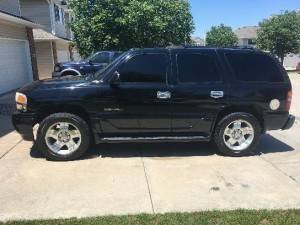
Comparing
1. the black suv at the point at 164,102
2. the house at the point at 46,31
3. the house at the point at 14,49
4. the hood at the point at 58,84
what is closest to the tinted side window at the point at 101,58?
the house at the point at 14,49

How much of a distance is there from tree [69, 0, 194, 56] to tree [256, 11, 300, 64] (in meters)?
18.9

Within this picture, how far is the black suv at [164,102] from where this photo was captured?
18.6 feet

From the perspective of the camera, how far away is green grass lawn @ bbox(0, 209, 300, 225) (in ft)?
12.4

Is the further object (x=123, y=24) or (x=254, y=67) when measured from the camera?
(x=123, y=24)

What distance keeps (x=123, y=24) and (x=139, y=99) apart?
49.1ft

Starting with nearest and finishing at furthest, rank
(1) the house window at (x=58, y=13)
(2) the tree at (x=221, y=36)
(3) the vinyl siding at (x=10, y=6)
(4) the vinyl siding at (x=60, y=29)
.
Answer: (3) the vinyl siding at (x=10, y=6)
(4) the vinyl siding at (x=60, y=29)
(1) the house window at (x=58, y=13)
(2) the tree at (x=221, y=36)

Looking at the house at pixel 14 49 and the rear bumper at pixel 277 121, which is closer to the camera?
the rear bumper at pixel 277 121

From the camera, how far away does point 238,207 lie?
4191 millimetres

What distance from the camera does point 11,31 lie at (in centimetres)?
1539

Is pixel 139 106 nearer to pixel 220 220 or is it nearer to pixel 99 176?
pixel 99 176

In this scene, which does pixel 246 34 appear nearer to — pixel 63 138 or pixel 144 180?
pixel 63 138

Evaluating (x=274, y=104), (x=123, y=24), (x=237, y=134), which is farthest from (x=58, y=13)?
(x=274, y=104)

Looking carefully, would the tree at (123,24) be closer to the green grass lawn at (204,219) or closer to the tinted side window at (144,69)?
the tinted side window at (144,69)

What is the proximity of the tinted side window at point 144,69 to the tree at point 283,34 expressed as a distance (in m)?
35.0
